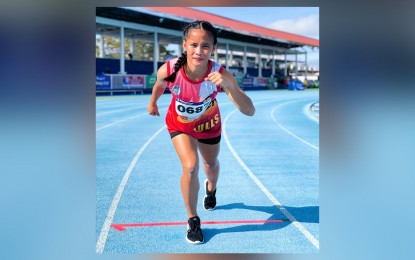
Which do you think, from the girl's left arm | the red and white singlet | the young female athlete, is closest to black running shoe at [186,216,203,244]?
the young female athlete

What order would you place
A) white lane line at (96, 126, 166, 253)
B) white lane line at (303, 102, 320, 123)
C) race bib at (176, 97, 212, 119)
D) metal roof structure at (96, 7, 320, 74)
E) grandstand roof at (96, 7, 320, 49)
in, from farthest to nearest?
white lane line at (303, 102, 320, 123) → metal roof structure at (96, 7, 320, 74) → grandstand roof at (96, 7, 320, 49) → white lane line at (96, 126, 166, 253) → race bib at (176, 97, 212, 119)

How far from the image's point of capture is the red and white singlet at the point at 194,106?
3072 mm

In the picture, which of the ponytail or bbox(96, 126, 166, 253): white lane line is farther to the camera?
bbox(96, 126, 166, 253): white lane line

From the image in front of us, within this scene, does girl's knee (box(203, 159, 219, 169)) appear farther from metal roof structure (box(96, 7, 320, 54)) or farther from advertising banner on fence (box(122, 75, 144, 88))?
advertising banner on fence (box(122, 75, 144, 88))

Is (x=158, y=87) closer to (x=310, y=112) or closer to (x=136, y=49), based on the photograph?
(x=310, y=112)

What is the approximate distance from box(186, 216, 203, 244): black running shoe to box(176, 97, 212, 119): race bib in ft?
2.57

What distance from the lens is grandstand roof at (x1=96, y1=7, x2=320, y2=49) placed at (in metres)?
4.27

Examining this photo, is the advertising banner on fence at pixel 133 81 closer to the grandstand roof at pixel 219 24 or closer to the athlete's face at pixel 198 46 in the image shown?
the grandstand roof at pixel 219 24

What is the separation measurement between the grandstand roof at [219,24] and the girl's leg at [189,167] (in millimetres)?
1348

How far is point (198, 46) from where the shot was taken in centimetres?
288

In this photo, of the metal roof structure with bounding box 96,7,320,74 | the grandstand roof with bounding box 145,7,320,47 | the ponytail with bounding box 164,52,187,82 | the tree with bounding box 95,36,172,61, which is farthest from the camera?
the tree with bounding box 95,36,172,61
